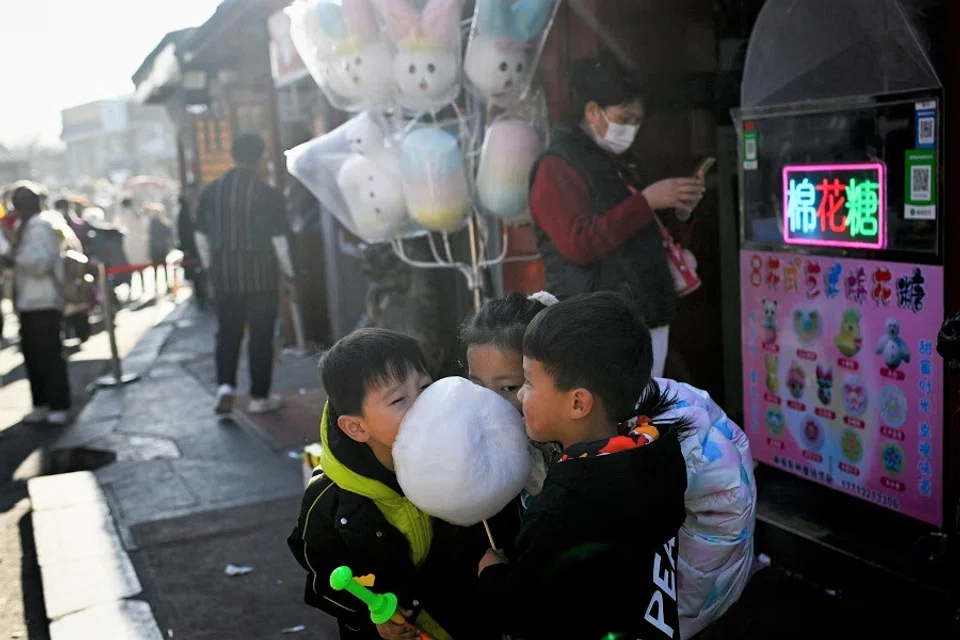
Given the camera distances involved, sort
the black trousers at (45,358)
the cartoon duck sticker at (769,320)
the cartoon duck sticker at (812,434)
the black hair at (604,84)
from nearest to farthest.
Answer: the black hair at (604,84)
the cartoon duck sticker at (812,434)
the cartoon duck sticker at (769,320)
the black trousers at (45,358)

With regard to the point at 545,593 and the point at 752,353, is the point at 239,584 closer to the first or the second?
the point at 752,353

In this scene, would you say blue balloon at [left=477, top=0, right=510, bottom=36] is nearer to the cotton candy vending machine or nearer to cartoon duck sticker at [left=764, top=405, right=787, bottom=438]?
the cotton candy vending machine

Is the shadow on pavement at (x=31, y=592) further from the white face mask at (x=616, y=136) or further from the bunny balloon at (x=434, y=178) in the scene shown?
the white face mask at (x=616, y=136)

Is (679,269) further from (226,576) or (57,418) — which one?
(57,418)

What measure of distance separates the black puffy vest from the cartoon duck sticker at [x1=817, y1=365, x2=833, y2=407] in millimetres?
702

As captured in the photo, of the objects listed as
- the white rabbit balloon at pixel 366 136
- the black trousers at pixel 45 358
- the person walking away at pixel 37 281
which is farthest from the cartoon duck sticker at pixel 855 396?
the black trousers at pixel 45 358

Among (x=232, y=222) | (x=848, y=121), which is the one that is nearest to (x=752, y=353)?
(x=848, y=121)

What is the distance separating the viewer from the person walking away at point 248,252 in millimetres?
7875

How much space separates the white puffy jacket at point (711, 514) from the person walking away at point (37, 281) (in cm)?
693

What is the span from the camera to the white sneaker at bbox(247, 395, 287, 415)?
809 centimetres

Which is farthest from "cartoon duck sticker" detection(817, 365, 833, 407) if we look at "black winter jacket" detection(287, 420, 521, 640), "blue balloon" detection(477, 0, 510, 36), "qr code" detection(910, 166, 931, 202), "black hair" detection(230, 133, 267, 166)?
"black hair" detection(230, 133, 267, 166)

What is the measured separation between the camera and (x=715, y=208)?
5.07 m

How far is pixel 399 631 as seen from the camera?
2.32 metres

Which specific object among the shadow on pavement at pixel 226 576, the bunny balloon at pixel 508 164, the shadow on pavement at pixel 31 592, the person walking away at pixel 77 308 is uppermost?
the bunny balloon at pixel 508 164
